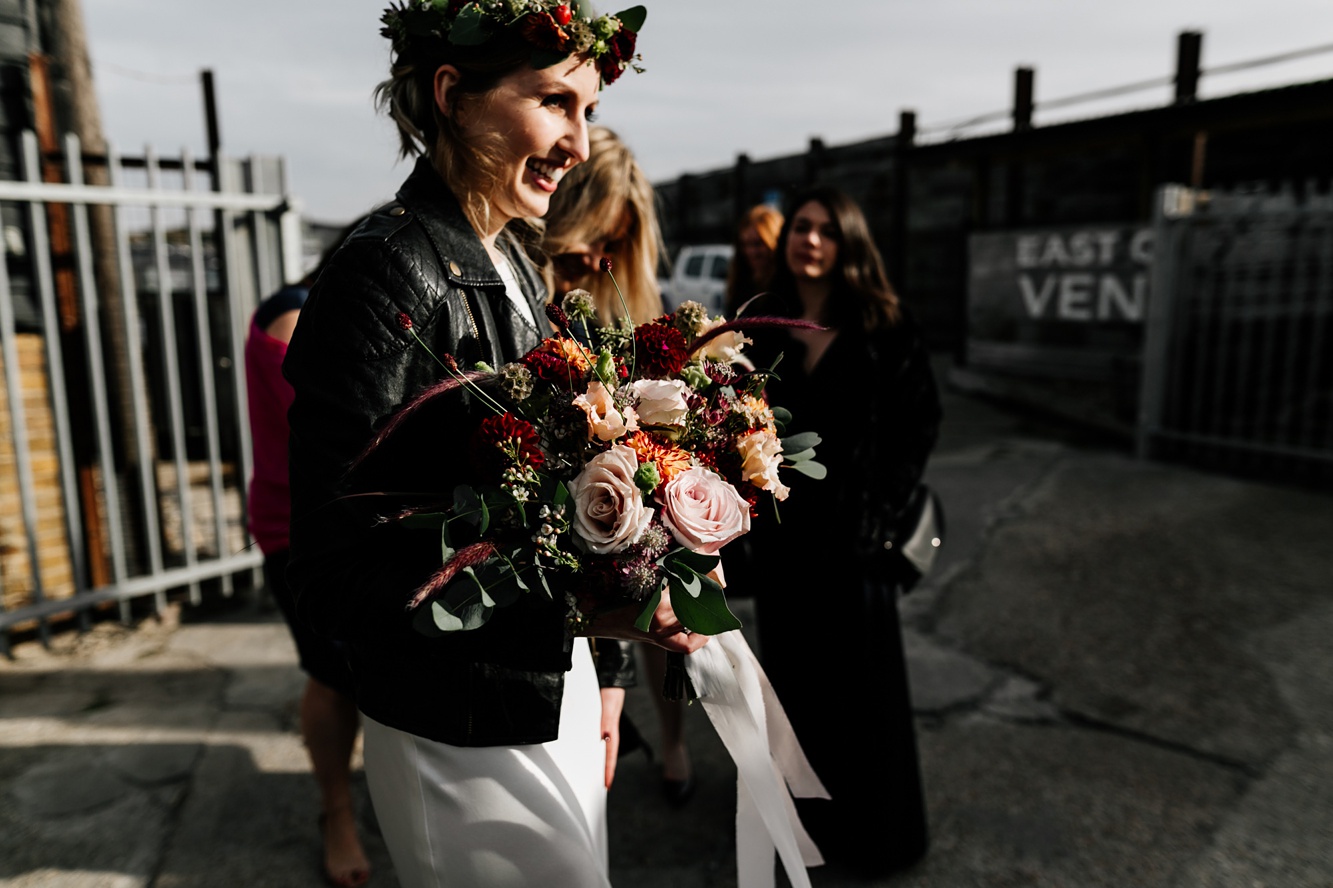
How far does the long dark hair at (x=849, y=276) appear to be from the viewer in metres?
2.79

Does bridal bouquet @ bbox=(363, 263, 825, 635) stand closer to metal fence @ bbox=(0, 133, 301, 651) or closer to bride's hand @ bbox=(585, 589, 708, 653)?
bride's hand @ bbox=(585, 589, 708, 653)

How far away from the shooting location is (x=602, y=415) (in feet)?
3.92

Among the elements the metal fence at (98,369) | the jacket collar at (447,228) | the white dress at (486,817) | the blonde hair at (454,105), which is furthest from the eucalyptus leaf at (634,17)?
the metal fence at (98,369)

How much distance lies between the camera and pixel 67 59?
424 centimetres

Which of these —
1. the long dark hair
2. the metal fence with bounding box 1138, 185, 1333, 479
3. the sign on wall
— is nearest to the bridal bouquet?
the long dark hair

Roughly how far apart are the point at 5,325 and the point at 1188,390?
7.39 metres

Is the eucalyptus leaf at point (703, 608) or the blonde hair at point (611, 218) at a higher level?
the blonde hair at point (611, 218)

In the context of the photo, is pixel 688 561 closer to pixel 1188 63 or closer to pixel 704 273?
pixel 1188 63

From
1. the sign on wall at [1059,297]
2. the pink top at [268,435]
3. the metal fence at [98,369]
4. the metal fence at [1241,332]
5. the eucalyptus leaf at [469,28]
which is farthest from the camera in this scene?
the sign on wall at [1059,297]

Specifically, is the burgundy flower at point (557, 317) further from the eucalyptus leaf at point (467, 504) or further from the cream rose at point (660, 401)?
the eucalyptus leaf at point (467, 504)

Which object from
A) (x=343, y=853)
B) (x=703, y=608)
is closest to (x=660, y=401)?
(x=703, y=608)

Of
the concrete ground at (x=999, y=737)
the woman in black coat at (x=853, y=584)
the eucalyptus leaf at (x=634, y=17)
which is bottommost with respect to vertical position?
the concrete ground at (x=999, y=737)

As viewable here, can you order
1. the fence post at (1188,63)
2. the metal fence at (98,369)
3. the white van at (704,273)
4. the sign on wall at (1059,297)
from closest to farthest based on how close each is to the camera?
the metal fence at (98,369) < the sign on wall at (1059,297) < the fence post at (1188,63) < the white van at (704,273)

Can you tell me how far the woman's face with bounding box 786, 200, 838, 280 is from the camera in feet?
9.53
